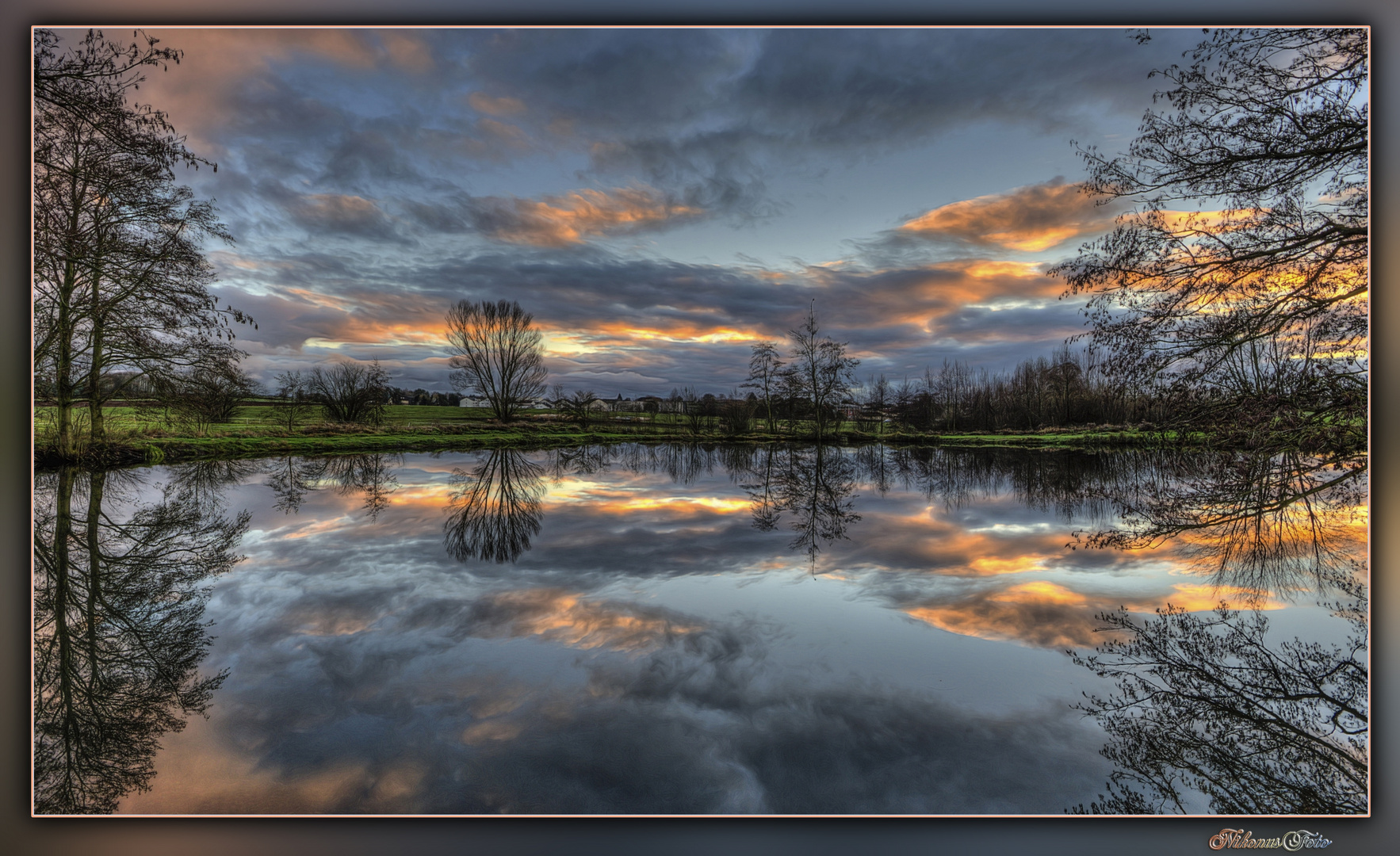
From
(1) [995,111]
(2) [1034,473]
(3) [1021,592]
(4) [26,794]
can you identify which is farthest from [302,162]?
(2) [1034,473]

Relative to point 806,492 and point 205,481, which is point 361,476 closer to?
point 205,481

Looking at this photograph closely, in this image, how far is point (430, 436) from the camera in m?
13.2

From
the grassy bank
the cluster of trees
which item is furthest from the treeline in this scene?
the cluster of trees

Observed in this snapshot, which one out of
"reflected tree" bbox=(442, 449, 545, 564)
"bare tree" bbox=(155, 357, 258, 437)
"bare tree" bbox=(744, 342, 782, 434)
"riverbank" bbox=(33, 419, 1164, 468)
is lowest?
"reflected tree" bbox=(442, 449, 545, 564)

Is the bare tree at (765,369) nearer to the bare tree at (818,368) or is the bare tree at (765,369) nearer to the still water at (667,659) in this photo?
the bare tree at (818,368)

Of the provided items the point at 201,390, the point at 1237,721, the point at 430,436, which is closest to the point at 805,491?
the point at 1237,721

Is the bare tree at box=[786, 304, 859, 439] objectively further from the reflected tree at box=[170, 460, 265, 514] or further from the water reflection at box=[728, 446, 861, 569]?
the reflected tree at box=[170, 460, 265, 514]

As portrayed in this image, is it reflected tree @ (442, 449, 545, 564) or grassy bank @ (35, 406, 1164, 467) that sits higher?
grassy bank @ (35, 406, 1164, 467)

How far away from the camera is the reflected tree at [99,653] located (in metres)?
2.57

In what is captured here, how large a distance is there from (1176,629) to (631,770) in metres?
4.24

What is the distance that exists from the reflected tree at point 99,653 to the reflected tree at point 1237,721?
17.5 ft

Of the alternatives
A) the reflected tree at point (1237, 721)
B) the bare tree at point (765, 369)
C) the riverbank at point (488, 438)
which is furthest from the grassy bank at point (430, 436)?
the bare tree at point (765, 369)

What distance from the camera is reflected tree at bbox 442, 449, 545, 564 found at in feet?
18.9

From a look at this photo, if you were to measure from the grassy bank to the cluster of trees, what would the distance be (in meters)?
0.47
